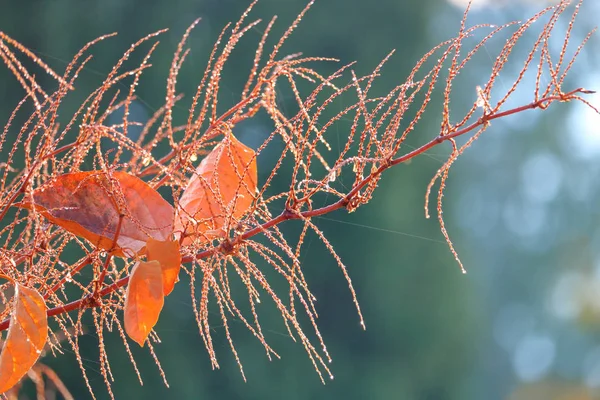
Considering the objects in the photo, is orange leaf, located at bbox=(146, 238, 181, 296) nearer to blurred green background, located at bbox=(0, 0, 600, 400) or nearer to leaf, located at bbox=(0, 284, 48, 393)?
leaf, located at bbox=(0, 284, 48, 393)

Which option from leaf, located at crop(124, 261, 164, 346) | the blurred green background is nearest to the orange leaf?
leaf, located at crop(124, 261, 164, 346)

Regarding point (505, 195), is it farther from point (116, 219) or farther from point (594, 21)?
point (116, 219)

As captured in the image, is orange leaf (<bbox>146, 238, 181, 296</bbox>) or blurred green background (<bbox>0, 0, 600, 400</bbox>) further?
blurred green background (<bbox>0, 0, 600, 400</bbox>)

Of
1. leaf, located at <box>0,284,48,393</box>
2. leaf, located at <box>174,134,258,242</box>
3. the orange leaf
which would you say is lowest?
leaf, located at <box>0,284,48,393</box>

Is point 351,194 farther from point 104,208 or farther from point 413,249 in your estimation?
point 413,249

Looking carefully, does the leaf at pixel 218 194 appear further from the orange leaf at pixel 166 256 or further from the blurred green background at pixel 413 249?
the blurred green background at pixel 413 249

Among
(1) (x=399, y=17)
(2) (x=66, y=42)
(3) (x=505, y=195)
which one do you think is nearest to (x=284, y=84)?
(2) (x=66, y=42)
